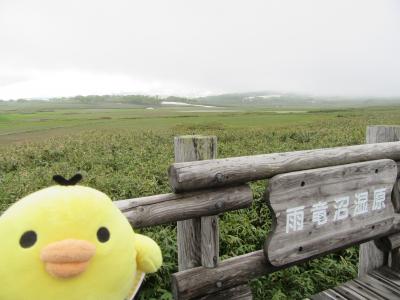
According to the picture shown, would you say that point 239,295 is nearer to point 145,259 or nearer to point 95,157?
point 145,259

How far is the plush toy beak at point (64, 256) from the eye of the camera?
127 centimetres

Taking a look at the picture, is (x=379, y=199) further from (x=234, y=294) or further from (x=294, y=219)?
(x=234, y=294)

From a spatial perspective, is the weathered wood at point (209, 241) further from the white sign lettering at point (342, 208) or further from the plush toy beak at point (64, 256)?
the plush toy beak at point (64, 256)

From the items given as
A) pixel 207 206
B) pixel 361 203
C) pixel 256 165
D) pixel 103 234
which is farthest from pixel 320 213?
pixel 103 234

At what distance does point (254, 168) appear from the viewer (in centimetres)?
247

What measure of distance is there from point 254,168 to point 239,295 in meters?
0.88

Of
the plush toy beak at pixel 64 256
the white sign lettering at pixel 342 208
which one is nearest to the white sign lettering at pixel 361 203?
the white sign lettering at pixel 342 208

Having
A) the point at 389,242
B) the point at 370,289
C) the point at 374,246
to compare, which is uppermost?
the point at 389,242

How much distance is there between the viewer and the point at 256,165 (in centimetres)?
249

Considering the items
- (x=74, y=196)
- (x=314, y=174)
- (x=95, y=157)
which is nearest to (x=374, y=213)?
(x=314, y=174)

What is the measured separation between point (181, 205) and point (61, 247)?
102 centimetres

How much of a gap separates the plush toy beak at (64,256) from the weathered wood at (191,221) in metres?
1.13

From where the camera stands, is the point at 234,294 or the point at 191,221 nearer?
the point at 191,221

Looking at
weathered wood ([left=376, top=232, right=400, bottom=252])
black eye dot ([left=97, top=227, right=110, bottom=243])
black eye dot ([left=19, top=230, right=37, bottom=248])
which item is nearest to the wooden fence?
black eye dot ([left=97, top=227, right=110, bottom=243])
